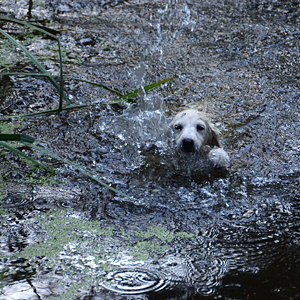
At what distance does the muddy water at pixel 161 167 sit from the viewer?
2869 mm

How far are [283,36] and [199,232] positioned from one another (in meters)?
5.82

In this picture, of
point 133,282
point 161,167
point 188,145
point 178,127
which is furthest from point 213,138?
point 133,282

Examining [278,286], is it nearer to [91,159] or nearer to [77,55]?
[91,159]

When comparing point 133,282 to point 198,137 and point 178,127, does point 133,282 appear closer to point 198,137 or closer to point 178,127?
point 198,137

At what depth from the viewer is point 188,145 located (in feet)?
15.9

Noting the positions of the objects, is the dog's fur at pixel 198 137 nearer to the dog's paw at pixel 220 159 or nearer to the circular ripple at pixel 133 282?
the dog's paw at pixel 220 159

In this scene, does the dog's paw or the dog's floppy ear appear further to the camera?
the dog's floppy ear

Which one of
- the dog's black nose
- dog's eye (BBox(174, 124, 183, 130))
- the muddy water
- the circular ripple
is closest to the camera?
the circular ripple

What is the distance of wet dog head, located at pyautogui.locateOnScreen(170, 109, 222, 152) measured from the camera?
192 inches

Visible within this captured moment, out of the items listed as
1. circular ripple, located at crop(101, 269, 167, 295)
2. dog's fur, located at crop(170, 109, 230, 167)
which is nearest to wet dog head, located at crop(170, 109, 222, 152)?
dog's fur, located at crop(170, 109, 230, 167)

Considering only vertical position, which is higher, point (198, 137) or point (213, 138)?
point (213, 138)

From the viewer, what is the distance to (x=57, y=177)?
4172mm

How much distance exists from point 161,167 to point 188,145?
419 mm

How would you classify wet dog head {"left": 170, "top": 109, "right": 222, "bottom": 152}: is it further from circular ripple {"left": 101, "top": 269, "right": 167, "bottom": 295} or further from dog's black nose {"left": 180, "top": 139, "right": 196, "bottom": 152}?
circular ripple {"left": 101, "top": 269, "right": 167, "bottom": 295}
